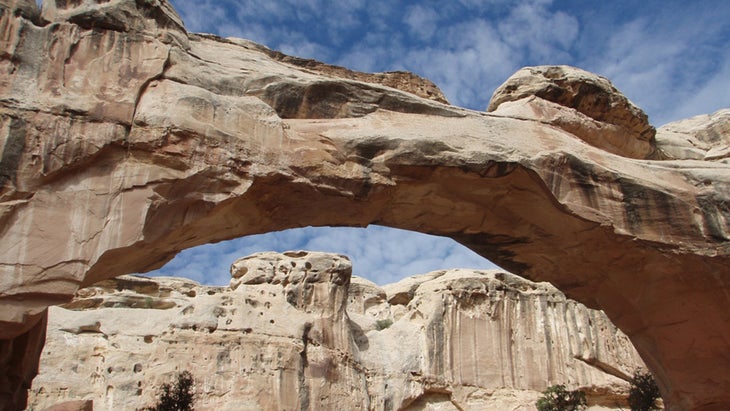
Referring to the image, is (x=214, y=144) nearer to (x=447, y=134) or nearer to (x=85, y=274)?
→ (x=85, y=274)

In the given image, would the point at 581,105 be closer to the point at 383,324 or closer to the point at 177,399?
the point at 177,399

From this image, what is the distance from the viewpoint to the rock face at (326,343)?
962 inches

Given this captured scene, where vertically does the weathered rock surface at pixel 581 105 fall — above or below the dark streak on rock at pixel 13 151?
above

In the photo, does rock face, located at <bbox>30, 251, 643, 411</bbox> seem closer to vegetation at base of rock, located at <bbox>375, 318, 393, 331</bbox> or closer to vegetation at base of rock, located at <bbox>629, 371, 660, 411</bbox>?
vegetation at base of rock, located at <bbox>375, 318, 393, 331</bbox>

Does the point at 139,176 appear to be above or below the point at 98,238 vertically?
above

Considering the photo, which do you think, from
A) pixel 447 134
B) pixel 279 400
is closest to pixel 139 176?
pixel 447 134

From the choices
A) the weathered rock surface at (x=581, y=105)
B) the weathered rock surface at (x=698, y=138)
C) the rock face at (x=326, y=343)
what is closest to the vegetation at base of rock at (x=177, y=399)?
the rock face at (x=326, y=343)

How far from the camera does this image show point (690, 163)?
1249cm

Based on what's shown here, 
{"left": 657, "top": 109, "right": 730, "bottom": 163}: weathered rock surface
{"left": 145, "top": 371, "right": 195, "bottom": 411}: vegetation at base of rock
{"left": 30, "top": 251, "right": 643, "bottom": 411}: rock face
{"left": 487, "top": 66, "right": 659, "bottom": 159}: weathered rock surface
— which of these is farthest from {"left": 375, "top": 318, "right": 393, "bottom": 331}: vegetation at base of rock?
{"left": 487, "top": 66, "right": 659, "bottom": 159}: weathered rock surface

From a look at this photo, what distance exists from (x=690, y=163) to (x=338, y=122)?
6.31 meters

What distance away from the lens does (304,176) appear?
32.7 feet

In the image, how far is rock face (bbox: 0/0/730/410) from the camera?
333 inches

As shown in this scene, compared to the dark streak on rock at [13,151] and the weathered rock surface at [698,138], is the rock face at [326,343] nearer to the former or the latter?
the weathered rock surface at [698,138]

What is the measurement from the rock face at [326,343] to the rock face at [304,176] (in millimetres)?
14200
